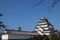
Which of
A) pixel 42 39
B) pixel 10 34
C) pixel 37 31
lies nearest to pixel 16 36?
pixel 10 34

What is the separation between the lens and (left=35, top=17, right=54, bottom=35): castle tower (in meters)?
63.3

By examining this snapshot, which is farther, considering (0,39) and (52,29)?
(52,29)

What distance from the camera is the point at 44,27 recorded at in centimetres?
6550

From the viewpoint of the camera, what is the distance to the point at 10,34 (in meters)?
51.8

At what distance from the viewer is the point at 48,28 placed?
63281 mm

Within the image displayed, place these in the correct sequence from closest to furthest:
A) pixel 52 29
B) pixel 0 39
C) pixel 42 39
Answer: pixel 42 39 < pixel 0 39 < pixel 52 29

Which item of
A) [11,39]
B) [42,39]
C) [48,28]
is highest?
[48,28]

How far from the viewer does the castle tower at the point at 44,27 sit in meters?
63.3

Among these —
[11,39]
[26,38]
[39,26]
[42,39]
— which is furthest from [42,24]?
[42,39]

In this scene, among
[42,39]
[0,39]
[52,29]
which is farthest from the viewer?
[52,29]

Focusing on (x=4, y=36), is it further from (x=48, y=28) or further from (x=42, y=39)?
(x=42, y=39)

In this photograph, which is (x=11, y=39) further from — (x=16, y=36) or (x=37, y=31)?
(x=37, y=31)

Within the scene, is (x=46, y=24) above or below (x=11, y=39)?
above

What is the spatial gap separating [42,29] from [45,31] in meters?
1.19
